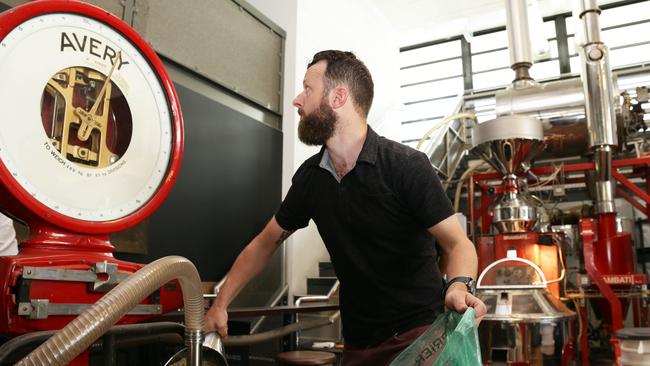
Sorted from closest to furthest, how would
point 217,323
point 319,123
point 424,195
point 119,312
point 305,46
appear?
1. point 119,312
2. point 217,323
3. point 424,195
4. point 319,123
5. point 305,46

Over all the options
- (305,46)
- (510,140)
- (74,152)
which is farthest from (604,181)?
(74,152)

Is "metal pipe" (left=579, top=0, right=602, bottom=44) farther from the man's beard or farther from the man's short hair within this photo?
the man's beard

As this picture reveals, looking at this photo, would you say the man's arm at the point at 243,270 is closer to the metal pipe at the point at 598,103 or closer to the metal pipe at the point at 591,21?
the metal pipe at the point at 598,103

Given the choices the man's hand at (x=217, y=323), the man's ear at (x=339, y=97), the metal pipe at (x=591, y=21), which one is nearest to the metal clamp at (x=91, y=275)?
the man's hand at (x=217, y=323)

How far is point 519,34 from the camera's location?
15.7ft

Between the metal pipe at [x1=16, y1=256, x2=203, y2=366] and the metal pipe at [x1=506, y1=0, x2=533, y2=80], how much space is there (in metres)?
4.74

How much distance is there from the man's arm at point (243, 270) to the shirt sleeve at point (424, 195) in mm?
412

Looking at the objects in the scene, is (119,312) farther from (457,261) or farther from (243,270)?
(457,261)

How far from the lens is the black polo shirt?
4.52ft

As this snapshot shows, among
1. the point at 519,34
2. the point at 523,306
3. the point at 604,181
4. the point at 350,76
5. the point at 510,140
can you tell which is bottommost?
the point at 523,306

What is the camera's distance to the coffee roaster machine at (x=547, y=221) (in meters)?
2.99

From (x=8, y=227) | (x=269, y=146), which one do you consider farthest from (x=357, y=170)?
(x=269, y=146)

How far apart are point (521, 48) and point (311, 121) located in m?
4.03

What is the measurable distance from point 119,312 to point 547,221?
456cm
